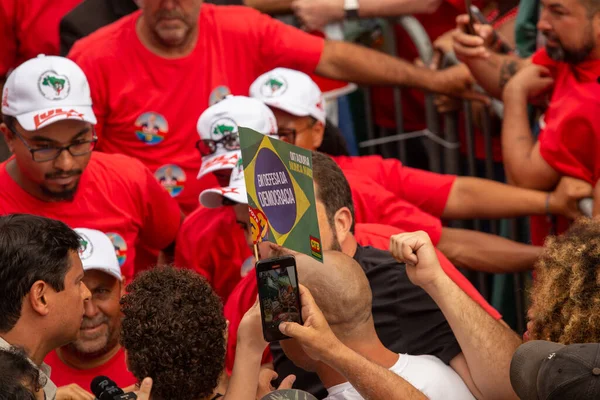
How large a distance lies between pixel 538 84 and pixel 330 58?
1.14m

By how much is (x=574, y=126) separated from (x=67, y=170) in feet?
6.41

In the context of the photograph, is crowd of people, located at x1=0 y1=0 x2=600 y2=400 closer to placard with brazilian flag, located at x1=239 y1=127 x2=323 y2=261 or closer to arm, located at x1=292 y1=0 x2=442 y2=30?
arm, located at x1=292 y1=0 x2=442 y2=30

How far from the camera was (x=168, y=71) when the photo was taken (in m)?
4.84

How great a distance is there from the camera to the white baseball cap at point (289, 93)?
15.3 feet

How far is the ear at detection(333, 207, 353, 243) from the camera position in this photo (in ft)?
11.3

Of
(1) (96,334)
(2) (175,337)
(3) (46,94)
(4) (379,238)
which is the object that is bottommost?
(1) (96,334)

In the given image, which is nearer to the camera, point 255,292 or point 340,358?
point 340,358

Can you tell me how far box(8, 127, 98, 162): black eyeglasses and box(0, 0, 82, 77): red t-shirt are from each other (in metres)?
1.58

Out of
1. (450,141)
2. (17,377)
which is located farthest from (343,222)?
(450,141)

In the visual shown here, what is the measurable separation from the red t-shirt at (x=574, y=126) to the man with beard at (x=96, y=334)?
5.77 feet

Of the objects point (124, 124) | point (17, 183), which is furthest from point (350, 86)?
point (17, 183)

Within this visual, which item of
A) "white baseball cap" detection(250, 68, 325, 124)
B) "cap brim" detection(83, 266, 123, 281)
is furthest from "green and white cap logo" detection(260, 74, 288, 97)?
"cap brim" detection(83, 266, 123, 281)

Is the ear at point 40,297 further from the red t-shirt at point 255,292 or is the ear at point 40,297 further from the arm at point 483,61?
the arm at point 483,61

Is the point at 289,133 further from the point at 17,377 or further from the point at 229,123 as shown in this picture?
the point at 17,377
